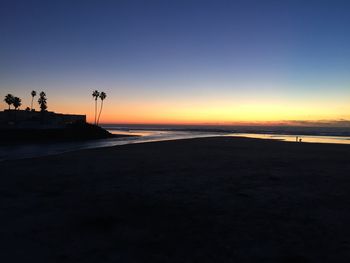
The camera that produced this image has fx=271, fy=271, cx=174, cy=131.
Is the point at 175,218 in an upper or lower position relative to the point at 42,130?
lower

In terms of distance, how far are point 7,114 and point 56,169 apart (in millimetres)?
78915

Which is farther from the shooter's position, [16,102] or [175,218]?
[16,102]

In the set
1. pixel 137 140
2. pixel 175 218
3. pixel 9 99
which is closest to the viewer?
pixel 175 218

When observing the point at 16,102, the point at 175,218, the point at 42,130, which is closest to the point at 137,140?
the point at 42,130

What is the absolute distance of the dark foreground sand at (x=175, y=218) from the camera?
17.6ft

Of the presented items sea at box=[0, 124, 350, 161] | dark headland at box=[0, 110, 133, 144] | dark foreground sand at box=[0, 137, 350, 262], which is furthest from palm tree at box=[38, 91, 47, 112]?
dark foreground sand at box=[0, 137, 350, 262]

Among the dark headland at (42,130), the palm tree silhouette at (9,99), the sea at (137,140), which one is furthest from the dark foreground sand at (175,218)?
the palm tree silhouette at (9,99)

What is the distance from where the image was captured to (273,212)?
778cm

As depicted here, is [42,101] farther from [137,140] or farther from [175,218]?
[175,218]

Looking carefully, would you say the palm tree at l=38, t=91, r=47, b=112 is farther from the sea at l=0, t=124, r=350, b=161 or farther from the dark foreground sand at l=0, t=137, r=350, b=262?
the dark foreground sand at l=0, t=137, r=350, b=262

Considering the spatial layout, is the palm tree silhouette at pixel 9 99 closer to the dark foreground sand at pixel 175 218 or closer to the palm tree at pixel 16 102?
the palm tree at pixel 16 102

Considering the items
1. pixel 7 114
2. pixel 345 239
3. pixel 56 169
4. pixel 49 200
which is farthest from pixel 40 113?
pixel 345 239

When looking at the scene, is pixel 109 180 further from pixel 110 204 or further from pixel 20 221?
pixel 20 221

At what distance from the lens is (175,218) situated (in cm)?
733
